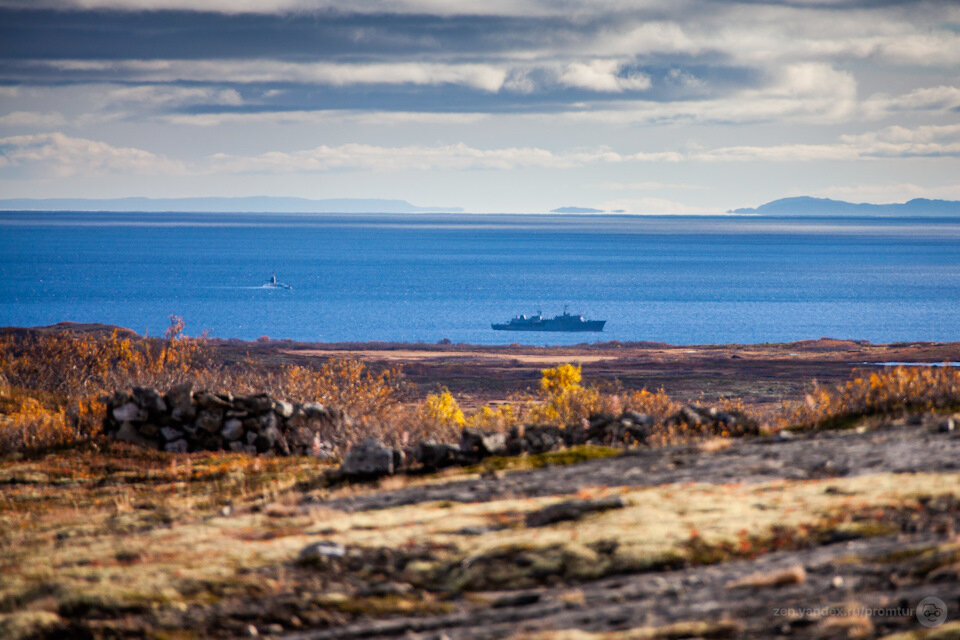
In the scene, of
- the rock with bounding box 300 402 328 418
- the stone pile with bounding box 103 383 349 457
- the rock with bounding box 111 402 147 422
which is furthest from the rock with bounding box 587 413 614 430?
the rock with bounding box 111 402 147 422

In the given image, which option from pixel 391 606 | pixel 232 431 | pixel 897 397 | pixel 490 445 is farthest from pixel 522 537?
pixel 232 431

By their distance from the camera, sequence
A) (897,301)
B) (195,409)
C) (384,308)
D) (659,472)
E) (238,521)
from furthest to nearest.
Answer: (897,301), (384,308), (195,409), (659,472), (238,521)

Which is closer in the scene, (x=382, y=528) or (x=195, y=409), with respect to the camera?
(x=382, y=528)

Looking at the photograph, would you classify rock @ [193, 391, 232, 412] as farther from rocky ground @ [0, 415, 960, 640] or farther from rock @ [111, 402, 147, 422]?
rocky ground @ [0, 415, 960, 640]

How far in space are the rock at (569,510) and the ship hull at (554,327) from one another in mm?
135666

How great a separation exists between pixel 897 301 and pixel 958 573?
203540 millimetres

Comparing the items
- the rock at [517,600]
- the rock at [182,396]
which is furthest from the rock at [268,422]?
the rock at [517,600]

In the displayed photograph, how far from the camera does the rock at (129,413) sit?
78.4 ft

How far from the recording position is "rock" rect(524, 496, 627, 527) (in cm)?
1334

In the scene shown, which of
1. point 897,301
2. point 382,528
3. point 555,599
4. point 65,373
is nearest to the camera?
point 555,599

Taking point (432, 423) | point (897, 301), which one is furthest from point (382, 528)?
point (897, 301)

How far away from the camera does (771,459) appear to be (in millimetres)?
16266

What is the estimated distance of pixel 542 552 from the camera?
11805 mm

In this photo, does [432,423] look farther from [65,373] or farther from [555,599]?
[65,373]
